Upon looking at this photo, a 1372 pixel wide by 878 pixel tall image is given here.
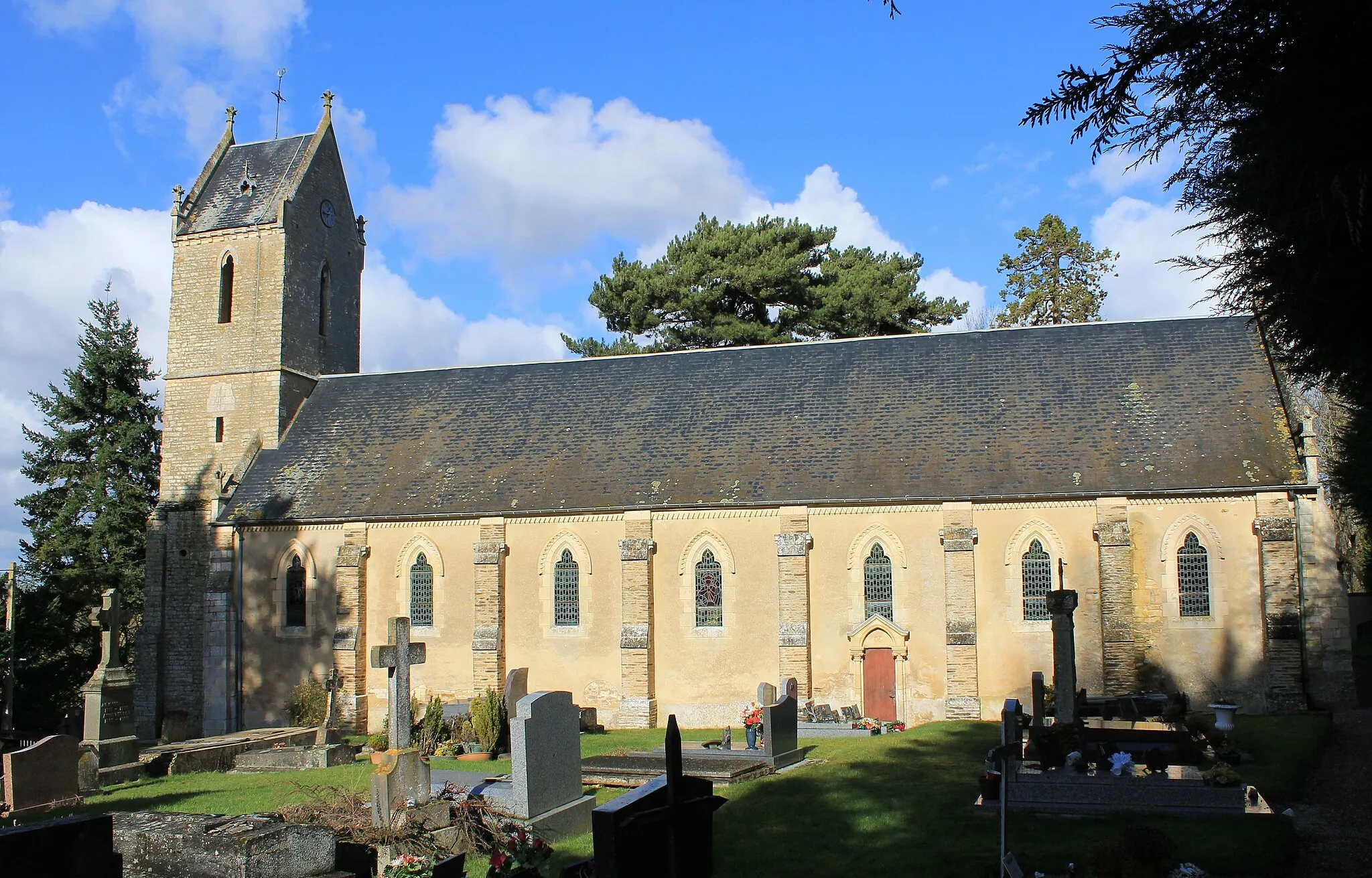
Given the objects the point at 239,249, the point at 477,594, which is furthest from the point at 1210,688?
the point at 239,249

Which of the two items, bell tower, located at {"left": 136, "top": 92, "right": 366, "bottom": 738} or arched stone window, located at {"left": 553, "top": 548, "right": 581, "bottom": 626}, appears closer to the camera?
arched stone window, located at {"left": 553, "top": 548, "right": 581, "bottom": 626}

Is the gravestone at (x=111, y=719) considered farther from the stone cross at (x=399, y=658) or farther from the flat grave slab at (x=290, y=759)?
the stone cross at (x=399, y=658)

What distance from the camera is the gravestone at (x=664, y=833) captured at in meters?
7.02

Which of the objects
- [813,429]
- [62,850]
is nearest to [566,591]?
[813,429]

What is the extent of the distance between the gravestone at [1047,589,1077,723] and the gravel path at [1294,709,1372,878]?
11.1ft

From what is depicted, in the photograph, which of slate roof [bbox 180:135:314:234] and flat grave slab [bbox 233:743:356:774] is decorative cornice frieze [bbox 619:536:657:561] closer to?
flat grave slab [bbox 233:743:356:774]

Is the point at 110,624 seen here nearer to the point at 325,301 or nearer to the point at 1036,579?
the point at 325,301

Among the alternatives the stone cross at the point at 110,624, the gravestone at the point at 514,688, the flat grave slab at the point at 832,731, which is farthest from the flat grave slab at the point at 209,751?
the flat grave slab at the point at 832,731

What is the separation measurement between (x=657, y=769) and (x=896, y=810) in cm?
419

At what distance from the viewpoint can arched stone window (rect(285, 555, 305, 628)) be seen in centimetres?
3059

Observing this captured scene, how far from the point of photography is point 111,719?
21406 millimetres

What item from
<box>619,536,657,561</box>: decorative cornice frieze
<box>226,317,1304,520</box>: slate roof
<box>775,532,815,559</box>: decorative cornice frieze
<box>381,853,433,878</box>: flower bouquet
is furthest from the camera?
<box>619,536,657,561</box>: decorative cornice frieze

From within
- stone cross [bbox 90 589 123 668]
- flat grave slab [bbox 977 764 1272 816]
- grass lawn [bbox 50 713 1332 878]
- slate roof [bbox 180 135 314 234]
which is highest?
slate roof [bbox 180 135 314 234]

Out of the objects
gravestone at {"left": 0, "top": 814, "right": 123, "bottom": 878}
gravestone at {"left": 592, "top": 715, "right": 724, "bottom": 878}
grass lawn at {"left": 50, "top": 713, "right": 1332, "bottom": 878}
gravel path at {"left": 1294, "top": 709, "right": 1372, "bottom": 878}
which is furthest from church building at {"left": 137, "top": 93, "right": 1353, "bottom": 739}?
gravestone at {"left": 0, "top": 814, "right": 123, "bottom": 878}
